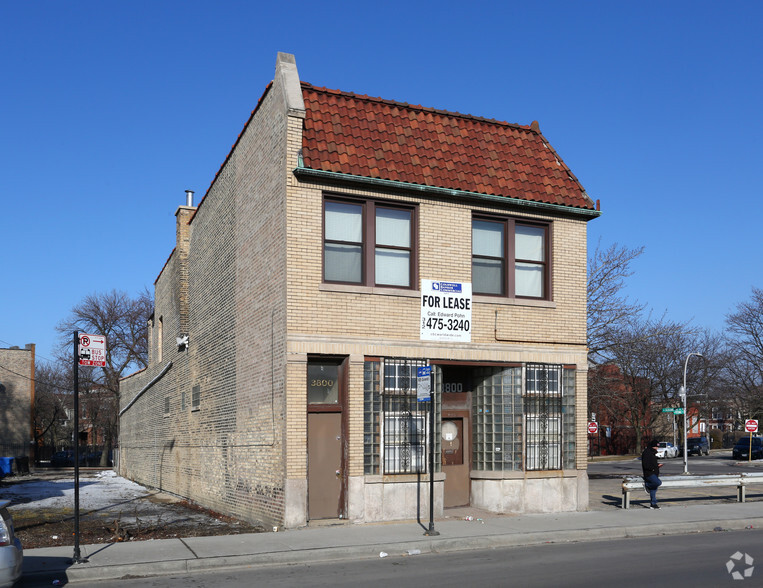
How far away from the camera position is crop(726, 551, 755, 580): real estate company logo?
10609mm

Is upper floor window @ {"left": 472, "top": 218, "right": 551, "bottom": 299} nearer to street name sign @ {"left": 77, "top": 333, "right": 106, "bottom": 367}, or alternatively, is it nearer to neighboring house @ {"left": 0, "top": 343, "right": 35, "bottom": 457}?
street name sign @ {"left": 77, "top": 333, "right": 106, "bottom": 367}

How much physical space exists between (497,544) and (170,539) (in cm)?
575

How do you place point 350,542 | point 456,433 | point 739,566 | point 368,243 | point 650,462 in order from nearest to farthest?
point 739,566 < point 350,542 < point 368,243 < point 456,433 < point 650,462

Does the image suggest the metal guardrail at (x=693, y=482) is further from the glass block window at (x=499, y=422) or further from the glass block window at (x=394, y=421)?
the glass block window at (x=394, y=421)

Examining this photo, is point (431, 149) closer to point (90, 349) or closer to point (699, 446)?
point (90, 349)

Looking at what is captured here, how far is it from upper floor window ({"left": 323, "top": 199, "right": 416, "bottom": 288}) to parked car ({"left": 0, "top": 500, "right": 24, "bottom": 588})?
322 inches

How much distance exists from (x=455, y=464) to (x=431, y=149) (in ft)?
23.3

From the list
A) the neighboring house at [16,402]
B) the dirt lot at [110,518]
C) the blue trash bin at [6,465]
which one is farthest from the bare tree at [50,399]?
the dirt lot at [110,518]

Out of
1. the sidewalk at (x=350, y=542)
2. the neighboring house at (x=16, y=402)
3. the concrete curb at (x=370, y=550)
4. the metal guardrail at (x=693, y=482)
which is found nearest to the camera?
the concrete curb at (x=370, y=550)

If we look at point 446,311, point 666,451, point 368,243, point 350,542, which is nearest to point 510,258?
point 446,311

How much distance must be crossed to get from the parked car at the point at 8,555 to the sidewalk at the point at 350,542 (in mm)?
2180

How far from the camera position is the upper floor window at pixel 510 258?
57.7ft

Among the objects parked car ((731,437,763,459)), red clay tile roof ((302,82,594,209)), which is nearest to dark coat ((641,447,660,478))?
red clay tile roof ((302,82,594,209))

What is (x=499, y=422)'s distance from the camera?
683 inches
